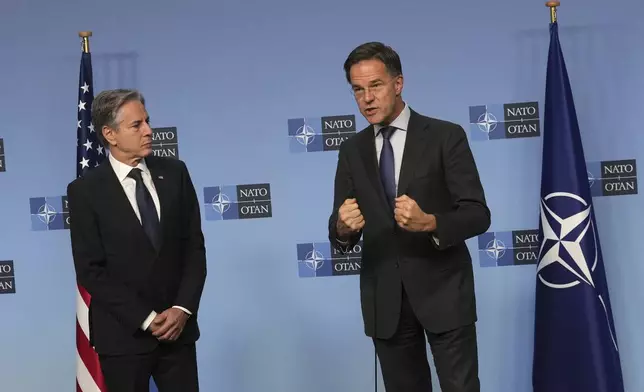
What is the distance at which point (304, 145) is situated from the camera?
4172 mm

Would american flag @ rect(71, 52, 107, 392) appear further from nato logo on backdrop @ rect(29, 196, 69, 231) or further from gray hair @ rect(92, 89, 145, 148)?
gray hair @ rect(92, 89, 145, 148)

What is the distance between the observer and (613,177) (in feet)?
13.3

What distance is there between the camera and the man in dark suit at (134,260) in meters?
2.64

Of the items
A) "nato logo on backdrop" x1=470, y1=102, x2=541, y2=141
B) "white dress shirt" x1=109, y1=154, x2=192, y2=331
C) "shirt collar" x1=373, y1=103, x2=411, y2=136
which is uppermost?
"nato logo on backdrop" x1=470, y1=102, x2=541, y2=141

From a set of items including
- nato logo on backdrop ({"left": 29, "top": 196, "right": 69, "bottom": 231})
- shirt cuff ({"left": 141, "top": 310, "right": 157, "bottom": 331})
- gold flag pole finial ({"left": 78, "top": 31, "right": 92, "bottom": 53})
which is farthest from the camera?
nato logo on backdrop ({"left": 29, "top": 196, "right": 69, "bottom": 231})

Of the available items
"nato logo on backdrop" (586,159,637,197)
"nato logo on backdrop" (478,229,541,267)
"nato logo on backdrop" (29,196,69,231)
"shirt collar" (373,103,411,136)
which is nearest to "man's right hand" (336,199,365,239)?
"shirt collar" (373,103,411,136)

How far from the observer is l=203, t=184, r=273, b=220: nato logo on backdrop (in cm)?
418

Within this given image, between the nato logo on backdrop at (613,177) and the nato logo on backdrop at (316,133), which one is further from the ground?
the nato logo on backdrop at (316,133)

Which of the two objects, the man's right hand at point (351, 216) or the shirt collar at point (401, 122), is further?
the shirt collar at point (401, 122)

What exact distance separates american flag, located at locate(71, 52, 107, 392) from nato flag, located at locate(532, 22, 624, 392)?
207 cm

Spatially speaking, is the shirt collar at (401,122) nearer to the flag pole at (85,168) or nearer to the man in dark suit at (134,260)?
the man in dark suit at (134,260)

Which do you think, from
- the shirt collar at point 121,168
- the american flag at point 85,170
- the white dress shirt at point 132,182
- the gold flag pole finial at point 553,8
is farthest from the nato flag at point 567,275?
the american flag at point 85,170

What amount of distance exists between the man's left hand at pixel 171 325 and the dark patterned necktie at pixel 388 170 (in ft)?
2.62

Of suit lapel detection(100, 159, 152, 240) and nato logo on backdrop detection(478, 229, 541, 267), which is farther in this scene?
nato logo on backdrop detection(478, 229, 541, 267)
